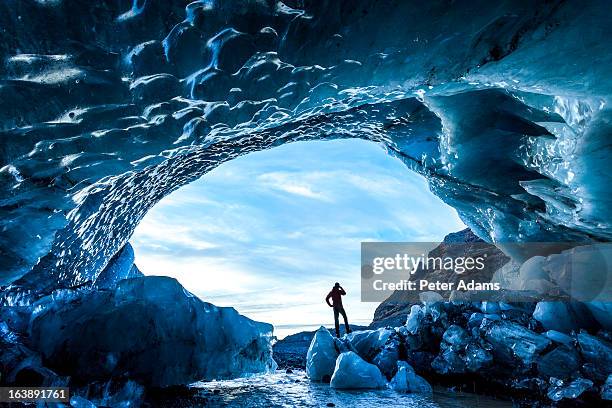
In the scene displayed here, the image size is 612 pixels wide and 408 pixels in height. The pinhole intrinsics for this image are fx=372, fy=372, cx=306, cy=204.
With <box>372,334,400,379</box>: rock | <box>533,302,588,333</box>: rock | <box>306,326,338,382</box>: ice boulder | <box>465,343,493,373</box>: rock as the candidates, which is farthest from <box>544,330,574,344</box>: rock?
<box>306,326,338,382</box>: ice boulder

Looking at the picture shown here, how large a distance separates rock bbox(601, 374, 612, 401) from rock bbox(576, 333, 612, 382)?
198 mm

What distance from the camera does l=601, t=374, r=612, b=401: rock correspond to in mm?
4789

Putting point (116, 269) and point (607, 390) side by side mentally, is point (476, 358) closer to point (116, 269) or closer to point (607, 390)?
point (607, 390)

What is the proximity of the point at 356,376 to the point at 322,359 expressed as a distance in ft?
4.73

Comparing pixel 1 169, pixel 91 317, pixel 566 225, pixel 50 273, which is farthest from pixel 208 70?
pixel 566 225

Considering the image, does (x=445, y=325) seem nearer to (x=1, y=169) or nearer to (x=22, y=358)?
(x=22, y=358)

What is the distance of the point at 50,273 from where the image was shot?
6242 mm

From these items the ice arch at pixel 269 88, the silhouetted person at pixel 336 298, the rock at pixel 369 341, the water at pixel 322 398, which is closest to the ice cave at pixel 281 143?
the ice arch at pixel 269 88

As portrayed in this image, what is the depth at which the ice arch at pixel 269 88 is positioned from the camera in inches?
115

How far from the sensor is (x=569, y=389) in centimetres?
508

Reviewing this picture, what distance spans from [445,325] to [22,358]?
23.4ft

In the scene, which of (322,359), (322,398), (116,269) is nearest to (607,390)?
(322,398)

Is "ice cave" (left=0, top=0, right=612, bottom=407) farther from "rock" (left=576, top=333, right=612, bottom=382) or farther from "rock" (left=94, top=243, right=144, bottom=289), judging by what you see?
"rock" (left=94, top=243, right=144, bottom=289)

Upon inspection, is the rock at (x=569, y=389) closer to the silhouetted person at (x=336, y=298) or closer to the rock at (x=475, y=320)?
the rock at (x=475, y=320)
